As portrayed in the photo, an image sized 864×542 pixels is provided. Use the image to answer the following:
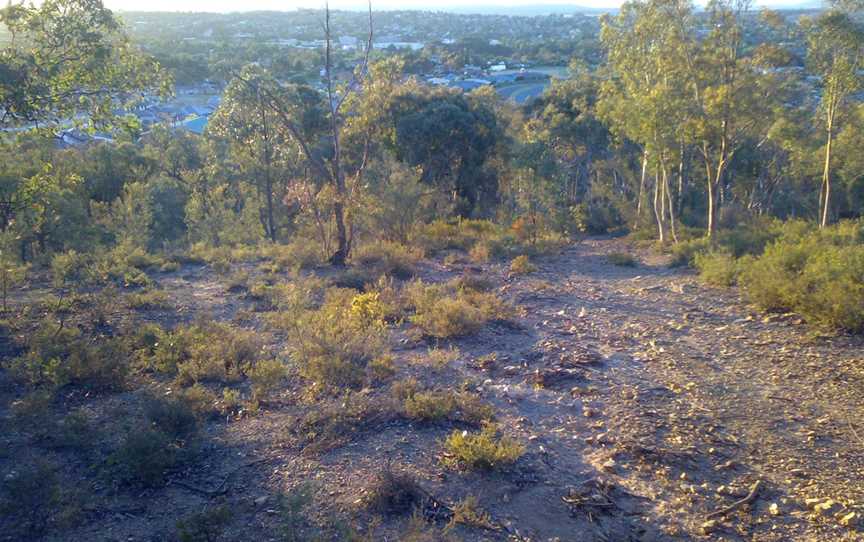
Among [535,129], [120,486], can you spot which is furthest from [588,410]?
[535,129]

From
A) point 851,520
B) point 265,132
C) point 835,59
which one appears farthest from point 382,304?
Result: point 835,59

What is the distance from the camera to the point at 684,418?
5926 mm

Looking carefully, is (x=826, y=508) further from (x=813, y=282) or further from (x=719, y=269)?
A: (x=719, y=269)

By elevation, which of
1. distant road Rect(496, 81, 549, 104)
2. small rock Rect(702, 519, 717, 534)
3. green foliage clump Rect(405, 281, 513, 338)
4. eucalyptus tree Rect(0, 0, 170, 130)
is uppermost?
eucalyptus tree Rect(0, 0, 170, 130)

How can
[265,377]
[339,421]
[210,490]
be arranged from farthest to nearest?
[265,377] → [339,421] → [210,490]

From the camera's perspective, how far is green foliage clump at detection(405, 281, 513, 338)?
8031 millimetres

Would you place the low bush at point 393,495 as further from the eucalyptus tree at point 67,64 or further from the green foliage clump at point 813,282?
the green foliage clump at point 813,282

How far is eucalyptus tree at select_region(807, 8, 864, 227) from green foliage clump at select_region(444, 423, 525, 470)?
11.3 metres

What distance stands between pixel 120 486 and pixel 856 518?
4.94m

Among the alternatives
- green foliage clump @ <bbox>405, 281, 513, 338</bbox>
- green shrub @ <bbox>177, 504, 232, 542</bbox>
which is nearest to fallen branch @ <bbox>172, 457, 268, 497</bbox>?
green shrub @ <bbox>177, 504, 232, 542</bbox>

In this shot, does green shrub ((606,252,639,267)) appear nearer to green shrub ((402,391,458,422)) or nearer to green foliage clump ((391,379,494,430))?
green foliage clump ((391,379,494,430))

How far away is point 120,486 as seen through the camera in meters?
4.73

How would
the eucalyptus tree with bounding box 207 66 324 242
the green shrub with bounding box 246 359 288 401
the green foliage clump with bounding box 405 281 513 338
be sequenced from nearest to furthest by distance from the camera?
→ the green shrub with bounding box 246 359 288 401, the green foliage clump with bounding box 405 281 513 338, the eucalyptus tree with bounding box 207 66 324 242

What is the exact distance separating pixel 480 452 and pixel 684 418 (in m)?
2.12
